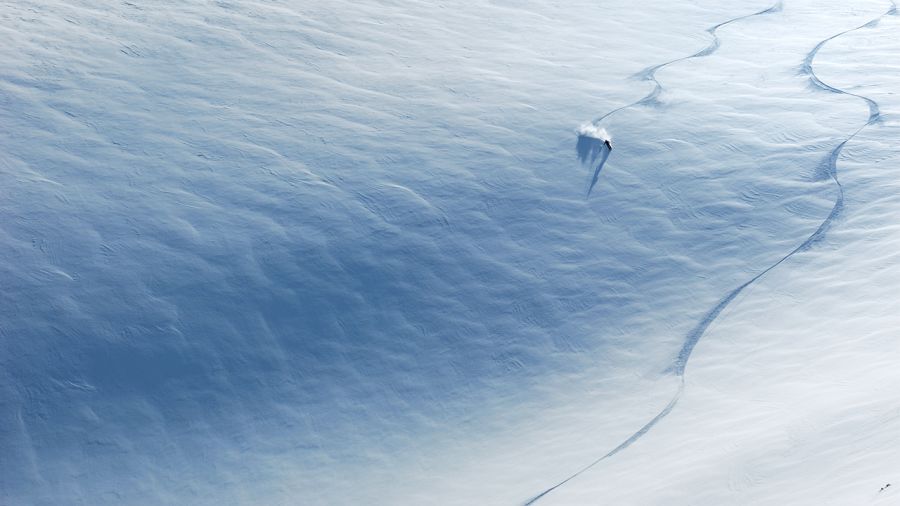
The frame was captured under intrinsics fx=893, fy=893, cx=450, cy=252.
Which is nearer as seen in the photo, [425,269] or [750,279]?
[425,269]

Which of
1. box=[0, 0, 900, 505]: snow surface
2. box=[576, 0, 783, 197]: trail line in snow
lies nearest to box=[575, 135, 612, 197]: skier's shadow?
box=[576, 0, 783, 197]: trail line in snow

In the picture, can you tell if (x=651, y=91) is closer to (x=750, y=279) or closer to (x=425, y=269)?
(x=750, y=279)

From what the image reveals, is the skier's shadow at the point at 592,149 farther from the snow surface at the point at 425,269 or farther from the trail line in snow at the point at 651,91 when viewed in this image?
the snow surface at the point at 425,269

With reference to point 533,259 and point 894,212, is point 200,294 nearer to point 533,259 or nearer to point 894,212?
point 533,259

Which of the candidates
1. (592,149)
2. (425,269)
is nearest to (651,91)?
(592,149)

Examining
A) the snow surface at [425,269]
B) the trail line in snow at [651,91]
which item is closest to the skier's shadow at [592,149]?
the trail line in snow at [651,91]

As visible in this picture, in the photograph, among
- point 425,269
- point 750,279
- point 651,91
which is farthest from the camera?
point 651,91

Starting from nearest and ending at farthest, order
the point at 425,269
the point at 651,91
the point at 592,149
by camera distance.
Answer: the point at 425,269 < the point at 592,149 < the point at 651,91
